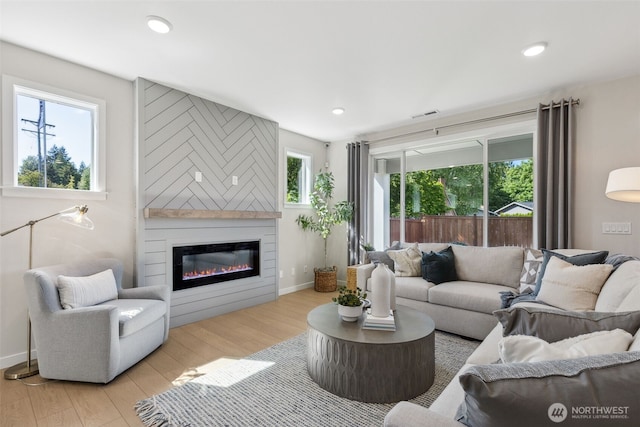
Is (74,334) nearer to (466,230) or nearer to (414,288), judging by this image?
(414,288)

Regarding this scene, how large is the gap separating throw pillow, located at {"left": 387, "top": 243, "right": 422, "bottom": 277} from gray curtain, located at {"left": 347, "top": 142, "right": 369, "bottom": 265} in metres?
1.18

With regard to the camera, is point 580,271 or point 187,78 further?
point 187,78

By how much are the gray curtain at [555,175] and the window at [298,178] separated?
325 cm

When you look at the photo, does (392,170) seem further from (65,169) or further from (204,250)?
(65,169)

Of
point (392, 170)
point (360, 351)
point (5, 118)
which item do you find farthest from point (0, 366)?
point (392, 170)

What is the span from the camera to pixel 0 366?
2381 mm

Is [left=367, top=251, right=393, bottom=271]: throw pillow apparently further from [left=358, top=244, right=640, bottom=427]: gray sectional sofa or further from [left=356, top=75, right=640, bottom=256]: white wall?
[left=356, top=75, right=640, bottom=256]: white wall

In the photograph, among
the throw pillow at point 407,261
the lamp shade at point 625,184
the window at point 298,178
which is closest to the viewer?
the lamp shade at point 625,184

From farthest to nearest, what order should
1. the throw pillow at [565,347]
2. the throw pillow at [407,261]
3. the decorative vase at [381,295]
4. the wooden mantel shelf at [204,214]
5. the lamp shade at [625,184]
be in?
the throw pillow at [407,261], the wooden mantel shelf at [204,214], the lamp shade at [625,184], the decorative vase at [381,295], the throw pillow at [565,347]

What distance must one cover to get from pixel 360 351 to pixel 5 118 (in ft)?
10.7

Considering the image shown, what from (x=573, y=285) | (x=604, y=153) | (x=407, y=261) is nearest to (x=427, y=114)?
(x=604, y=153)

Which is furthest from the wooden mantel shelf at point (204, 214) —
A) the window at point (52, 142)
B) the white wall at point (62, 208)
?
the window at point (52, 142)

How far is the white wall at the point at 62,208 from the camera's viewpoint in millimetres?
2432

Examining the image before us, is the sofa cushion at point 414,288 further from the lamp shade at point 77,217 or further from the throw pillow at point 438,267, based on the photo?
Answer: the lamp shade at point 77,217
